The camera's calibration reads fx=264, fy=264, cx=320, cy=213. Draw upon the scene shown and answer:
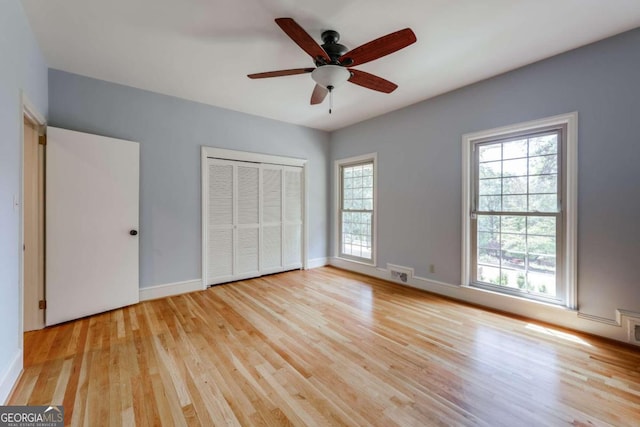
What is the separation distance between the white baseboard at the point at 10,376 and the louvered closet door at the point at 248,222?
243 centimetres

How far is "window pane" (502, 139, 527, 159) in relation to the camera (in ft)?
9.42

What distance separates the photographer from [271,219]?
178 inches

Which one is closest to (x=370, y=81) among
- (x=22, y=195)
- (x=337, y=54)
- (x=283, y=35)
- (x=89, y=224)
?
(x=337, y=54)

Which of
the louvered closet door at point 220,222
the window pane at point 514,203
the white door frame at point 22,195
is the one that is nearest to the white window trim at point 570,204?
the window pane at point 514,203

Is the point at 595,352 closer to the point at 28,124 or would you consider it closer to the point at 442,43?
the point at 442,43

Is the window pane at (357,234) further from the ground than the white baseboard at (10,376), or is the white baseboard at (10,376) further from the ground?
the window pane at (357,234)

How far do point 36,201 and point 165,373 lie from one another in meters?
2.22

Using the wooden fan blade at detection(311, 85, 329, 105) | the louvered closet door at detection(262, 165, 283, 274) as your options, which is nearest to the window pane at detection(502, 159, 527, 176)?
the wooden fan blade at detection(311, 85, 329, 105)

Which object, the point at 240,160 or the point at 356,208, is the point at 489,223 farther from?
the point at 240,160

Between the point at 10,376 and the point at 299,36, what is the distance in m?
2.92

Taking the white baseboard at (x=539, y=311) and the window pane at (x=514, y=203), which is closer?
the white baseboard at (x=539, y=311)

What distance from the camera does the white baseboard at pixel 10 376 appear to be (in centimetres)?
157

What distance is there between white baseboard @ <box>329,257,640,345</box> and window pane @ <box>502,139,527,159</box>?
156 cm

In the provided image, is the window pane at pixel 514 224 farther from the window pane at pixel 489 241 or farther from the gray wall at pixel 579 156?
the gray wall at pixel 579 156
